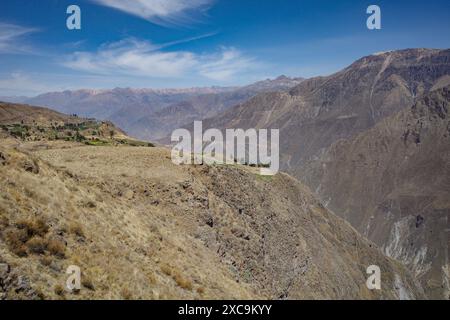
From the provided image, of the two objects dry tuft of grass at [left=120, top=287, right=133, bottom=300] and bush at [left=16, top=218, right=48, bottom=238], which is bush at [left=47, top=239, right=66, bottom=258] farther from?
dry tuft of grass at [left=120, top=287, right=133, bottom=300]

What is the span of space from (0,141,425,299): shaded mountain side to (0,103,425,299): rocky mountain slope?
2.6 inches

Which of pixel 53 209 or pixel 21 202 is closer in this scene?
pixel 21 202

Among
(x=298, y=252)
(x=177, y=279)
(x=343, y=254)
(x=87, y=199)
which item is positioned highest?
(x=87, y=199)

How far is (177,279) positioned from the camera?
1867 cm

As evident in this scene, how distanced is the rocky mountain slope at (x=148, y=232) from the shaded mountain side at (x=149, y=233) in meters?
0.07

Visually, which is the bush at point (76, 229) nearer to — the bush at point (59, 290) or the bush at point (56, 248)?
the bush at point (56, 248)

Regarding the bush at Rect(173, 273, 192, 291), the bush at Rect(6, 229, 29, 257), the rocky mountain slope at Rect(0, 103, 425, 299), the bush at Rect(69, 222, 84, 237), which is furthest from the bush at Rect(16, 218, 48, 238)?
the bush at Rect(173, 273, 192, 291)

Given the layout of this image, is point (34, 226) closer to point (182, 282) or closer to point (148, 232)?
point (182, 282)

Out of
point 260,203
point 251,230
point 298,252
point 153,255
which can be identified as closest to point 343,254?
point 298,252

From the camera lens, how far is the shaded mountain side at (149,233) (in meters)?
14.8

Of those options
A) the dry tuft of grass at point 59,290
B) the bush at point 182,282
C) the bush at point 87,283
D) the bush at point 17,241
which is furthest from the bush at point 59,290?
the bush at point 182,282

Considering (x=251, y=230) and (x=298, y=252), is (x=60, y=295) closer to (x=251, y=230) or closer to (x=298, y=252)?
(x=251, y=230)

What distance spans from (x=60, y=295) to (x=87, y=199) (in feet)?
27.0
